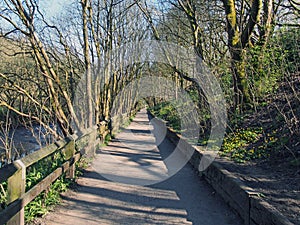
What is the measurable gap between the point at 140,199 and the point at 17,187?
8.71ft

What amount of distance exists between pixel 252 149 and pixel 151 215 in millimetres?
3628

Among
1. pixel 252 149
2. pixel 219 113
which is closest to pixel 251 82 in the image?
pixel 219 113

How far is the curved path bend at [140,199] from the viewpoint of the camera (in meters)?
4.58

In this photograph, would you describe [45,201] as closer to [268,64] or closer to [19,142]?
[268,64]

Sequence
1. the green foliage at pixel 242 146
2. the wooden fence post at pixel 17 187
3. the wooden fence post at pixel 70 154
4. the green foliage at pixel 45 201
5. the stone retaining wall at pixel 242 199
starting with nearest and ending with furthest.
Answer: the wooden fence post at pixel 17 187 < the stone retaining wall at pixel 242 199 < the green foliage at pixel 45 201 < the wooden fence post at pixel 70 154 < the green foliage at pixel 242 146

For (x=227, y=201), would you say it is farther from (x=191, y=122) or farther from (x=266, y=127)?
(x=191, y=122)

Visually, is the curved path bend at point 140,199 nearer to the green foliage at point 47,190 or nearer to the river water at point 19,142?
the green foliage at point 47,190

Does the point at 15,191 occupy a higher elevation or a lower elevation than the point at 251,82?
lower

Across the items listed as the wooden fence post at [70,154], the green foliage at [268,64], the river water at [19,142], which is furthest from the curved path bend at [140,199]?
the green foliage at [268,64]

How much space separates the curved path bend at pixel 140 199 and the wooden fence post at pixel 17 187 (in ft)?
2.97

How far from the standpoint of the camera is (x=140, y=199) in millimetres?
5594

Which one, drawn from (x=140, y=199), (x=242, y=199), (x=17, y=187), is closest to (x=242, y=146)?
(x=140, y=199)

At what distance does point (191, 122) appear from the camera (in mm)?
13141

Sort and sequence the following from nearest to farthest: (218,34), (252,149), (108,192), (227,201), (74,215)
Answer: (74,215), (227,201), (108,192), (252,149), (218,34)
